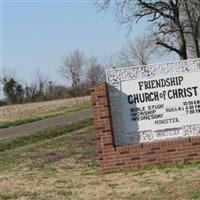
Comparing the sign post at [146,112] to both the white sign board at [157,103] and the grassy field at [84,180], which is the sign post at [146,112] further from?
the grassy field at [84,180]

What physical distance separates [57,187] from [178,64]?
11.6 feet

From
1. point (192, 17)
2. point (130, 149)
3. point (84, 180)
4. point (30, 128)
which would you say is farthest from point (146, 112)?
point (192, 17)

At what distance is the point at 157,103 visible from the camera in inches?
444

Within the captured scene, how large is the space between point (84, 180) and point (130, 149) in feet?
4.30

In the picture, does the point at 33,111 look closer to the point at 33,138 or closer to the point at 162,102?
the point at 33,138

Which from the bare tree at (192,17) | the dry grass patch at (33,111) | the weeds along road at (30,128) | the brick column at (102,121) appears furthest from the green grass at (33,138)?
the dry grass patch at (33,111)

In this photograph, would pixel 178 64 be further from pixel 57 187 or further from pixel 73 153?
pixel 73 153

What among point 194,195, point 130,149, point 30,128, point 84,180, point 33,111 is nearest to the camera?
point 194,195

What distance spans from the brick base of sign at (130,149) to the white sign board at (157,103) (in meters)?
0.16

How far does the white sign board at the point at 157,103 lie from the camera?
11289 mm

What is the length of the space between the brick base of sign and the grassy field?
Answer: 0.26 metres

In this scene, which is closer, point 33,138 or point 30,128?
point 33,138

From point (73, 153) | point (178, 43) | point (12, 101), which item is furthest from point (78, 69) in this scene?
point (73, 153)

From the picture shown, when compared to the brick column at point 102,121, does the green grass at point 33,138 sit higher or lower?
higher
